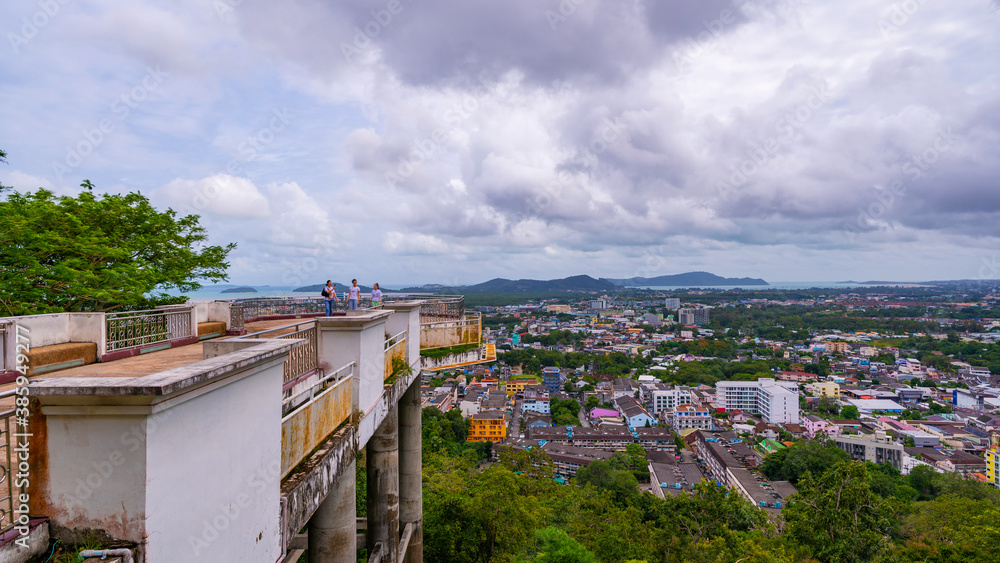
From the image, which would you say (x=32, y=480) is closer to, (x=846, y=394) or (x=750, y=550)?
(x=750, y=550)

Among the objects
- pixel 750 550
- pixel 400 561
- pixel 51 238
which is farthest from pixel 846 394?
pixel 51 238

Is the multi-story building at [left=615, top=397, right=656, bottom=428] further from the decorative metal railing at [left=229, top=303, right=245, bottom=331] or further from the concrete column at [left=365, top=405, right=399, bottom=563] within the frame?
the decorative metal railing at [left=229, top=303, right=245, bottom=331]

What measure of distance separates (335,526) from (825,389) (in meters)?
88.3

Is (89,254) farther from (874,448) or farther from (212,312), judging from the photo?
(874,448)

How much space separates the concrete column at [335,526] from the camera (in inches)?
245

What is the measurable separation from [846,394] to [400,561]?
285 ft

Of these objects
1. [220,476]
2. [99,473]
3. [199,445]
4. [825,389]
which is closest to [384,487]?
[220,476]

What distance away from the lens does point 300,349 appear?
5.29 metres

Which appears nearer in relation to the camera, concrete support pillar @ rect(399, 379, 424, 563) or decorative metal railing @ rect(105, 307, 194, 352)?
decorative metal railing @ rect(105, 307, 194, 352)

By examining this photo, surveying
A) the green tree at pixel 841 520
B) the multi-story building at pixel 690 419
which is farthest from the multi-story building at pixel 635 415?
the green tree at pixel 841 520

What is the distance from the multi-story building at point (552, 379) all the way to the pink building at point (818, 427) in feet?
122

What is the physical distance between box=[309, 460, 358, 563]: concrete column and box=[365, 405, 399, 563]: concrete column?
3.11 m

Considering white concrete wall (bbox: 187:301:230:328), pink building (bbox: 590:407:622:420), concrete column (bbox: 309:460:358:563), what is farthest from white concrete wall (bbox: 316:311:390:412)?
pink building (bbox: 590:407:622:420)

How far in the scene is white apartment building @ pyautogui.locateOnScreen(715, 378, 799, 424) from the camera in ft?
213
